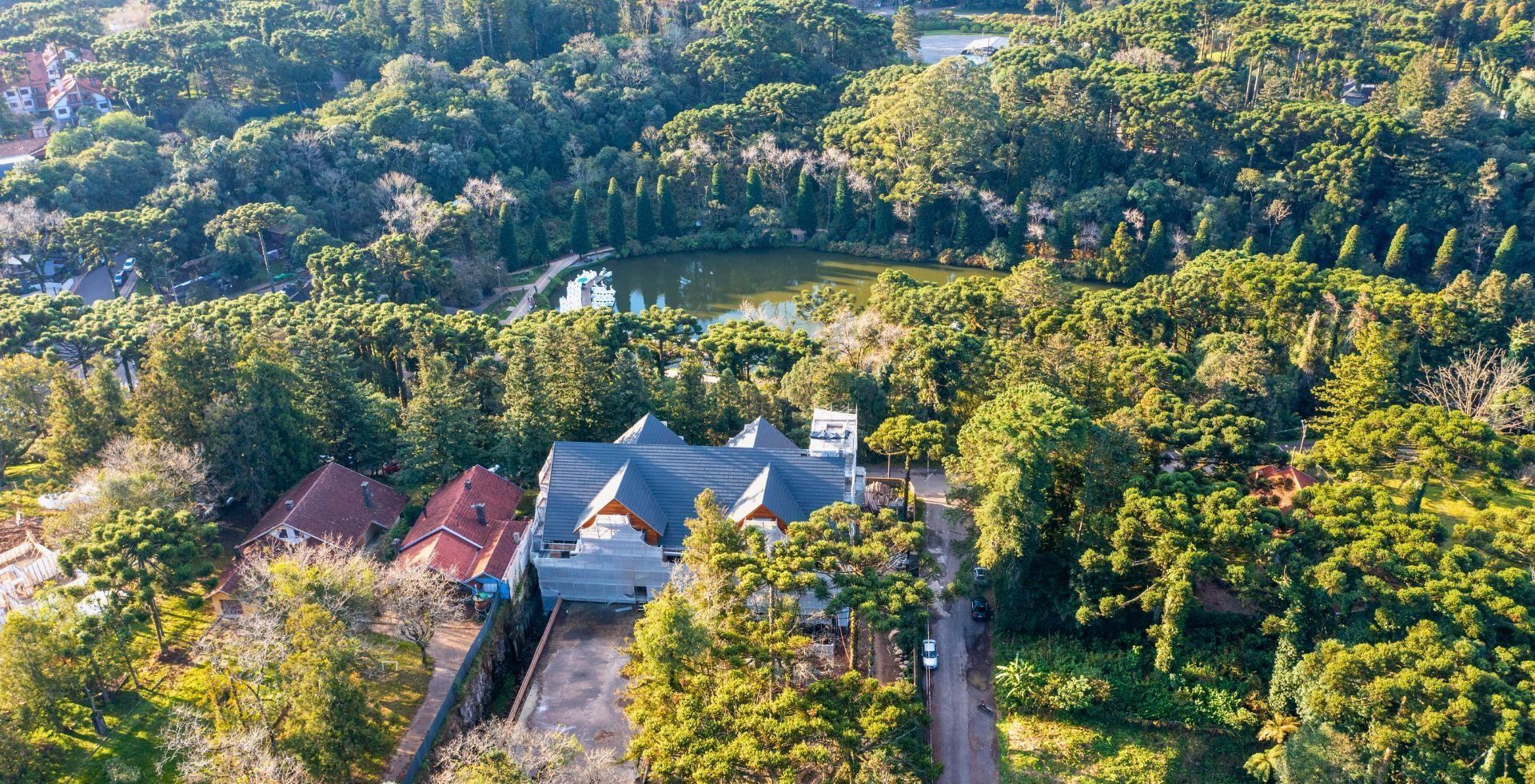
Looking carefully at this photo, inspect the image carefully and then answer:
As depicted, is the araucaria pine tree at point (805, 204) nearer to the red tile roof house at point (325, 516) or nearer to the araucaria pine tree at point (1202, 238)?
the araucaria pine tree at point (1202, 238)

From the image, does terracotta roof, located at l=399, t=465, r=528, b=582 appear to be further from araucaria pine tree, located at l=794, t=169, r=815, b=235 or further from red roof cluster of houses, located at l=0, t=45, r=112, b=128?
red roof cluster of houses, located at l=0, t=45, r=112, b=128

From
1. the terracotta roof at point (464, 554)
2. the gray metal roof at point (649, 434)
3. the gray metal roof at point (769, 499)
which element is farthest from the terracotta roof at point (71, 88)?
the gray metal roof at point (769, 499)

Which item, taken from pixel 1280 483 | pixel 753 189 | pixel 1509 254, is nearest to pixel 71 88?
pixel 753 189

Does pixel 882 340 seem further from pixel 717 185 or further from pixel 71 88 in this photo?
pixel 71 88

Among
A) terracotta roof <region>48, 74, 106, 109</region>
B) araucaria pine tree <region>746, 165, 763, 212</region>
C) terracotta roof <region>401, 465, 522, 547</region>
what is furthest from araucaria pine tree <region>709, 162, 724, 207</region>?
terracotta roof <region>48, 74, 106, 109</region>

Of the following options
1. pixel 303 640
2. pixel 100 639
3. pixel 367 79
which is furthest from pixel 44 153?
pixel 303 640

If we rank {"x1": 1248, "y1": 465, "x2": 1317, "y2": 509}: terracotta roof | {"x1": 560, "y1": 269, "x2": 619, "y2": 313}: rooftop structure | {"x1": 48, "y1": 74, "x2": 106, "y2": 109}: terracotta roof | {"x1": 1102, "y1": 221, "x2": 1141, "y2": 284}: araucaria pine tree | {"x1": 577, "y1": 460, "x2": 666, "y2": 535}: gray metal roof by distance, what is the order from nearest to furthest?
{"x1": 577, "y1": 460, "x2": 666, "y2": 535}: gray metal roof, {"x1": 1248, "y1": 465, "x2": 1317, "y2": 509}: terracotta roof, {"x1": 560, "y1": 269, "x2": 619, "y2": 313}: rooftop structure, {"x1": 1102, "y1": 221, "x2": 1141, "y2": 284}: araucaria pine tree, {"x1": 48, "y1": 74, "x2": 106, "y2": 109}: terracotta roof
